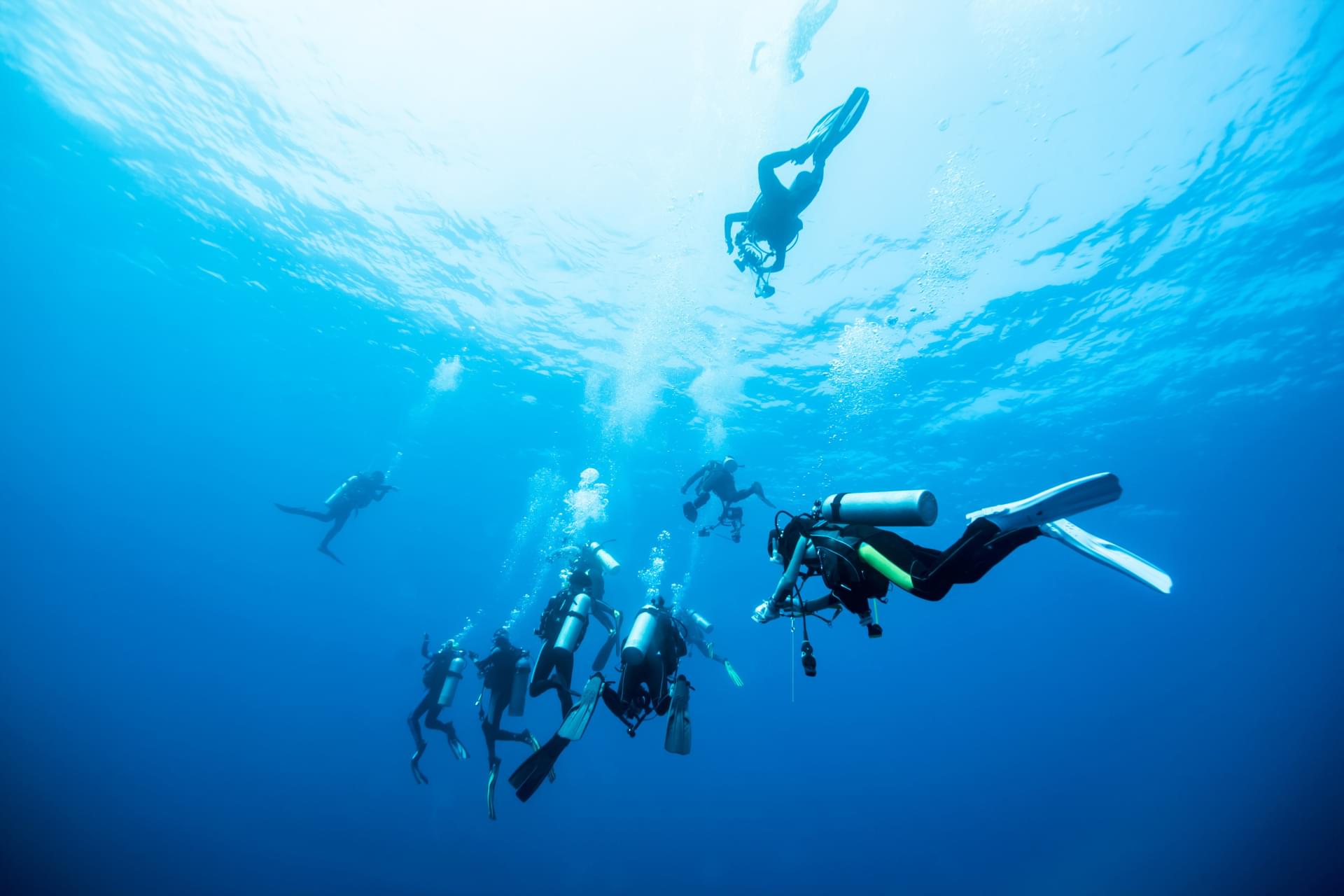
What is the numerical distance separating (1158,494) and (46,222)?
62.1 metres

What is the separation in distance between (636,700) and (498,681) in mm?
5128

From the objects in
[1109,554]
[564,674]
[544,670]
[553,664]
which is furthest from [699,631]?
[1109,554]

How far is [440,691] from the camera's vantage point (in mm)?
10758

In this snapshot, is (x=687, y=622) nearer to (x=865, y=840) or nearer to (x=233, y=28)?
(x=233, y=28)

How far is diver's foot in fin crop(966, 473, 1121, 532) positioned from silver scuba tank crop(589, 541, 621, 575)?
6.20 meters

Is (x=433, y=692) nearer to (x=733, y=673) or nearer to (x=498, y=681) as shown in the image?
Result: (x=498, y=681)

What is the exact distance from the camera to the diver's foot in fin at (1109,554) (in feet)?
8.60

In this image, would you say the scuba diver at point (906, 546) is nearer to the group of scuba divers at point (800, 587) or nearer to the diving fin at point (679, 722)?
the group of scuba divers at point (800, 587)

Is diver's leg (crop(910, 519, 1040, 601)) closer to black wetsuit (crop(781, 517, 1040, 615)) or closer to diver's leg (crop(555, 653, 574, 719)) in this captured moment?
black wetsuit (crop(781, 517, 1040, 615))

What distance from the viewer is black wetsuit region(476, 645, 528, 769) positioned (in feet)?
28.1

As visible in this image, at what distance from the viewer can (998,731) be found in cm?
9656

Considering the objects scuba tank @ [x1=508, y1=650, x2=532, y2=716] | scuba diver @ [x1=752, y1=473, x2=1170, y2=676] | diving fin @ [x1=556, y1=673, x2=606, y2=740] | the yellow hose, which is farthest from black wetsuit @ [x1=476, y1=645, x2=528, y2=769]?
the yellow hose

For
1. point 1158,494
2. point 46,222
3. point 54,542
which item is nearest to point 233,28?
point 46,222

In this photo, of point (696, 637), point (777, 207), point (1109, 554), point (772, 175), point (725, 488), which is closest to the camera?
point (1109, 554)
